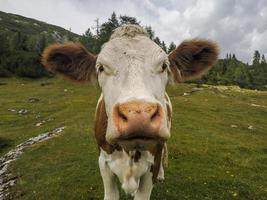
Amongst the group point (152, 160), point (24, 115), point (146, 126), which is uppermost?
point (146, 126)

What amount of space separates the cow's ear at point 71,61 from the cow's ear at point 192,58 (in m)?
1.47

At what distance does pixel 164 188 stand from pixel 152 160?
5414 mm

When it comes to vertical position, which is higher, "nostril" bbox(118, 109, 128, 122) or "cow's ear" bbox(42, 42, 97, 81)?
"cow's ear" bbox(42, 42, 97, 81)

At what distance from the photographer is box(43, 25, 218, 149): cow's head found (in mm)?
4078

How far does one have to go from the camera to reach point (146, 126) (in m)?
3.99

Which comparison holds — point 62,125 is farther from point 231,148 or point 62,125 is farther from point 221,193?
point 221,193

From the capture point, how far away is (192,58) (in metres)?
6.61

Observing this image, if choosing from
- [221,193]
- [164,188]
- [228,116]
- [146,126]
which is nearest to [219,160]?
[221,193]

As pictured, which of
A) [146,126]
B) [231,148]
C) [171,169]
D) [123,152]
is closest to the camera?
[146,126]

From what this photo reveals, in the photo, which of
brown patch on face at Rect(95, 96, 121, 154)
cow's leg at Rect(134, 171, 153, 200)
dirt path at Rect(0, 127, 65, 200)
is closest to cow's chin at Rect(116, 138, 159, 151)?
brown patch on face at Rect(95, 96, 121, 154)

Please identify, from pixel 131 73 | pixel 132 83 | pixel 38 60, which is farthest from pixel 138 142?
pixel 38 60

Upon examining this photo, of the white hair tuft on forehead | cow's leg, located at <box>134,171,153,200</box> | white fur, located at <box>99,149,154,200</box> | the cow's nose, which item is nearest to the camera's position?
the cow's nose

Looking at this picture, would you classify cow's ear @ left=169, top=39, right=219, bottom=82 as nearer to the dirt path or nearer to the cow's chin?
the cow's chin

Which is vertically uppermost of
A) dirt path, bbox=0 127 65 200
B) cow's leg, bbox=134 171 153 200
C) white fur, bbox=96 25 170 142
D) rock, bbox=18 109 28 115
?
white fur, bbox=96 25 170 142
